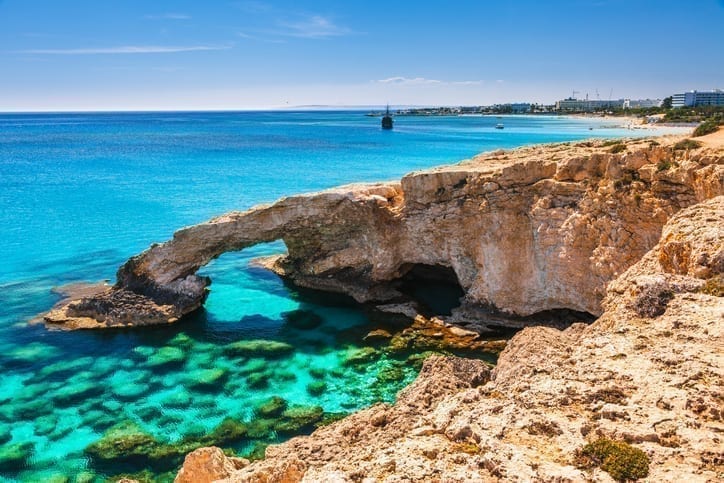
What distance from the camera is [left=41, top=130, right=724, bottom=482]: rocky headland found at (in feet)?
26.0

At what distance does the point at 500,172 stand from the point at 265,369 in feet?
46.0

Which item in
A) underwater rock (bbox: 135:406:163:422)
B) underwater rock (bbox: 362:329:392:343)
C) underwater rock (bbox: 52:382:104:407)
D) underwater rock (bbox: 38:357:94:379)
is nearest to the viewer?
underwater rock (bbox: 135:406:163:422)

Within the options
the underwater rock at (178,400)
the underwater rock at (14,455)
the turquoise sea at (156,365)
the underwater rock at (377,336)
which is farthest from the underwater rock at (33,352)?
the underwater rock at (377,336)

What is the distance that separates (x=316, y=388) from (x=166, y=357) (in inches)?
304

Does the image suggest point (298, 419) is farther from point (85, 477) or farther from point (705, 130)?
point (705, 130)

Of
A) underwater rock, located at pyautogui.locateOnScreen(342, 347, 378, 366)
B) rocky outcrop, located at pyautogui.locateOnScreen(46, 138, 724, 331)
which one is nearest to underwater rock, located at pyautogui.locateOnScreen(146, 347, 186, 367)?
rocky outcrop, located at pyautogui.locateOnScreen(46, 138, 724, 331)

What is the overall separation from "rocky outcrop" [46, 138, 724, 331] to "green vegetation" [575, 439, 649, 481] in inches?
573

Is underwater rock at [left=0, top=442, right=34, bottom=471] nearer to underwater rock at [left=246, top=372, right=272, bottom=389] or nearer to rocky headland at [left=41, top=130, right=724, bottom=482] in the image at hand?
underwater rock at [left=246, top=372, right=272, bottom=389]

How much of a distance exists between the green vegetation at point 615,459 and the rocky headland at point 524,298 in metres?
0.02

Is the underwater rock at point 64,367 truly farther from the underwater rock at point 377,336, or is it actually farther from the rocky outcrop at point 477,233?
the underwater rock at point 377,336

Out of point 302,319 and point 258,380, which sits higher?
point 302,319

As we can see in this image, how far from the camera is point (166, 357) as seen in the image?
25031 millimetres

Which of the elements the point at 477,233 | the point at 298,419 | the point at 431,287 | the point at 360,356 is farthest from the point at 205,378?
the point at 431,287

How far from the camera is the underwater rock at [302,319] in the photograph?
28266 millimetres
